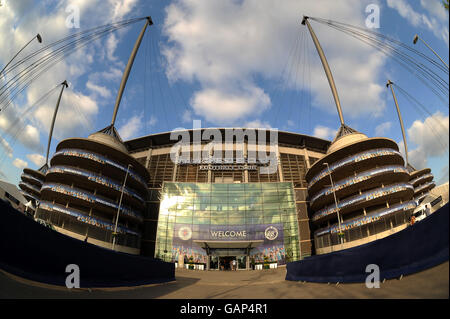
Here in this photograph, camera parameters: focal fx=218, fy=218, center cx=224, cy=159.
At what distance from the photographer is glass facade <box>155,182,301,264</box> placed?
40.8 metres

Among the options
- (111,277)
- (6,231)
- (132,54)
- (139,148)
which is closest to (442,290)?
(6,231)

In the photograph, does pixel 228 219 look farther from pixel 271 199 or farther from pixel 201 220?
pixel 271 199

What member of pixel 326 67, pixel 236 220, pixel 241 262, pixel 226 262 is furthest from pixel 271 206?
pixel 326 67

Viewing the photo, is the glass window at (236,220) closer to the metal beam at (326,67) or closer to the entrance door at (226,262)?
the entrance door at (226,262)

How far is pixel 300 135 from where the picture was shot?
62.6m

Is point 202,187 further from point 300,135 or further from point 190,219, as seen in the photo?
point 300,135

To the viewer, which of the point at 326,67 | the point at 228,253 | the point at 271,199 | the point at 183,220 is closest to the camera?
the point at 228,253

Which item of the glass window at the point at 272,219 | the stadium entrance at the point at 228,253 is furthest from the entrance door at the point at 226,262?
the glass window at the point at 272,219

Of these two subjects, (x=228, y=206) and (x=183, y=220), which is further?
(x=228, y=206)

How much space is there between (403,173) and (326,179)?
12.3m

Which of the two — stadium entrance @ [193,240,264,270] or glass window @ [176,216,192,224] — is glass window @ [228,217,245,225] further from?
glass window @ [176,216,192,224]

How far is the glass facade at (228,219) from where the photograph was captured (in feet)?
134

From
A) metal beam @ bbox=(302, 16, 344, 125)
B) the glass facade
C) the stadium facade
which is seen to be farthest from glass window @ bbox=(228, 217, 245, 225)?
metal beam @ bbox=(302, 16, 344, 125)

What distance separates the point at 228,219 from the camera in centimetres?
4347
